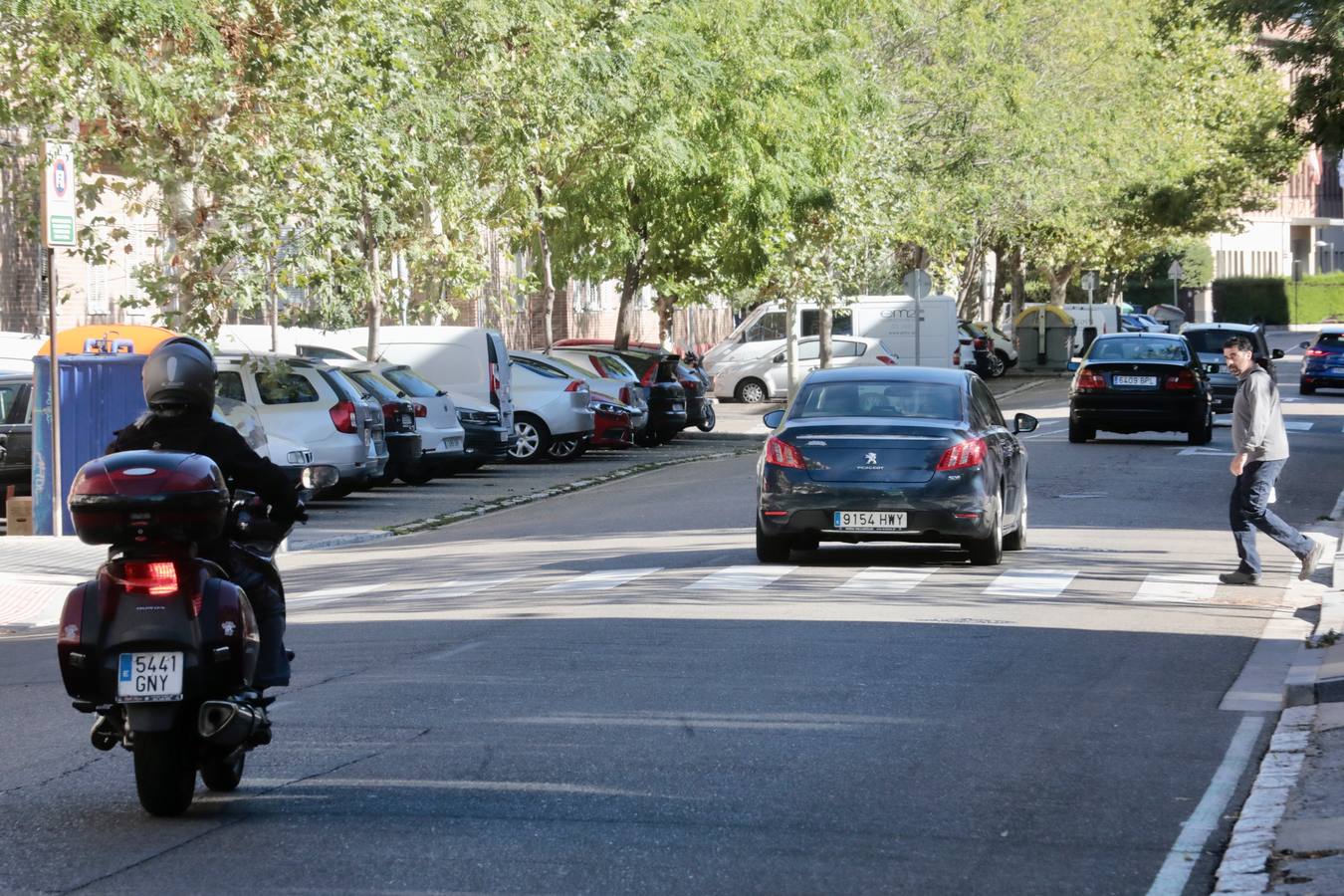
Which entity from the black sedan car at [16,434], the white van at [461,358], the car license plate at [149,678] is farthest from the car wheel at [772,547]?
the white van at [461,358]

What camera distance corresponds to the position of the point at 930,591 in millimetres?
14695

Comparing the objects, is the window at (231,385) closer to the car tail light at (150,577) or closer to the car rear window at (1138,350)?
the car rear window at (1138,350)

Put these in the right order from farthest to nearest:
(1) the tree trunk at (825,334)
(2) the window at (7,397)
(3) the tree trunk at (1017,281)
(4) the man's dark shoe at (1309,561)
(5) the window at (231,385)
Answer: (3) the tree trunk at (1017,281)
(1) the tree trunk at (825,334)
(5) the window at (231,385)
(2) the window at (7,397)
(4) the man's dark shoe at (1309,561)

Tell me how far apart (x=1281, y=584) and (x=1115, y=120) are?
43.0m

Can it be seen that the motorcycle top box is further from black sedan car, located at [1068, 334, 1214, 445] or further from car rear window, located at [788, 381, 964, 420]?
black sedan car, located at [1068, 334, 1214, 445]

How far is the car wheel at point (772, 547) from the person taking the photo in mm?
16391

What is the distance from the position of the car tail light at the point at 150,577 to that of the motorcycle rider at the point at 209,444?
18.2 inches

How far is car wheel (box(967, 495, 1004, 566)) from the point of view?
→ 1605cm

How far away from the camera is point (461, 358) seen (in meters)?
29.2

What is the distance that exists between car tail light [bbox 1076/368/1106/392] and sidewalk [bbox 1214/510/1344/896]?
20.8 m

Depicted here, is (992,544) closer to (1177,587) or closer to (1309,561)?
(1177,587)

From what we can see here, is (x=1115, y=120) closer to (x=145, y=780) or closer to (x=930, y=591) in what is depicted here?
(x=930, y=591)

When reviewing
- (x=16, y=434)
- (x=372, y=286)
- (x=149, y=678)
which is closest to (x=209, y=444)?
(x=149, y=678)

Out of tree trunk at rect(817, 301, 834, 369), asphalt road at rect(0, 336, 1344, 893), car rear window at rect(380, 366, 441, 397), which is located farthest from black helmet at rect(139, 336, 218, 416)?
tree trunk at rect(817, 301, 834, 369)
